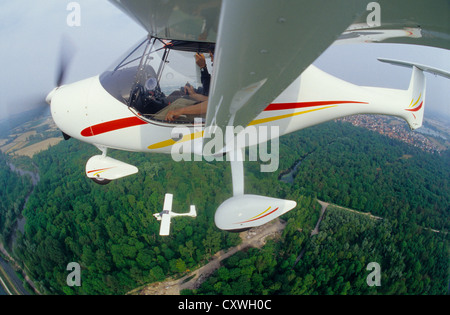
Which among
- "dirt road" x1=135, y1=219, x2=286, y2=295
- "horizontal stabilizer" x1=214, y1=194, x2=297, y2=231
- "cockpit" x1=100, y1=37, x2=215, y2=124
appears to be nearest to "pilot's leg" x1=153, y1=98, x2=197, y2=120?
"cockpit" x1=100, y1=37, x2=215, y2=124

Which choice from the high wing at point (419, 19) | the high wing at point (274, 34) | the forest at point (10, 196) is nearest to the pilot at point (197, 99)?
the high wing at point (274, 34)

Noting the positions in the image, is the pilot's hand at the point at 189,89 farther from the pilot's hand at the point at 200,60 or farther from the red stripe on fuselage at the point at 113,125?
the red stripe on fuselage at the point at 113,125

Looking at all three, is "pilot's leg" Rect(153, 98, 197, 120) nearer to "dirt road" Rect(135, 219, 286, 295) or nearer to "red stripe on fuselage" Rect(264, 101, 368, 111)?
"red stripe on fuselage" Rect(264, 101, 368, 111)

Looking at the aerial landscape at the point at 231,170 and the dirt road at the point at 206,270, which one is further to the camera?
the dirt road at the point at 206,270

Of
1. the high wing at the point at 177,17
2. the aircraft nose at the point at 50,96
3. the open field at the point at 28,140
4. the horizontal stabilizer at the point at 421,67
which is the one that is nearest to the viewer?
the high wing at the point at 177,17

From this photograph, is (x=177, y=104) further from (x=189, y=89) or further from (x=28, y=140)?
(x=28, y=140)

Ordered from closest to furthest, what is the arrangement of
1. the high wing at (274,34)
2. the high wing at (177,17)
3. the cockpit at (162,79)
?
the high wing at (274,34) → the high wing at (177,17) → the cockpit at (162,79)

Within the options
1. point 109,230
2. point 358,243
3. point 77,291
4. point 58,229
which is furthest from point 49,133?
point 358,243
